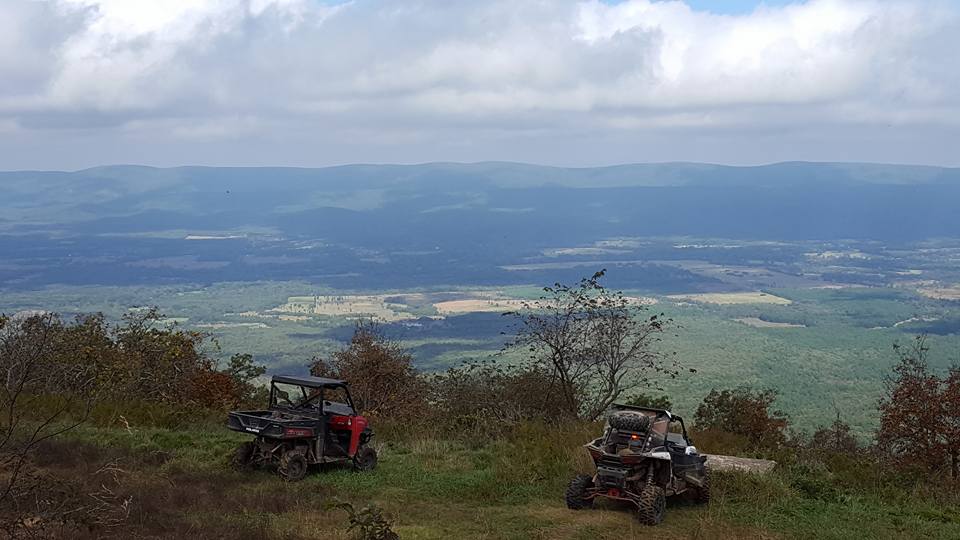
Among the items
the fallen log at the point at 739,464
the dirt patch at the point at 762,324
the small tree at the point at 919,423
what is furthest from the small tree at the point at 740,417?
the dirt patch at the point at 762,324

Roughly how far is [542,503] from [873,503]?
562cm

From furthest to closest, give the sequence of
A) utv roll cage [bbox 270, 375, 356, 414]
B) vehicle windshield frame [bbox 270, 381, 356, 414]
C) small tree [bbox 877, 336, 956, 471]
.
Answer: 1. small tree [bbox 877, 336, 956, 471]
2. vehicle windshield frame [bbox 270, 381, 356, 414]
3. utv roll cage [bbox 270, 375, 356, 414]

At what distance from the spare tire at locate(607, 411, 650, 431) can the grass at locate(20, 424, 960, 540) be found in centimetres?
128

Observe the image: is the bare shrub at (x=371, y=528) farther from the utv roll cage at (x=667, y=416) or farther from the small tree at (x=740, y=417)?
the small tree at (x=740, y=417)

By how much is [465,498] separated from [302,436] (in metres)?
3.22

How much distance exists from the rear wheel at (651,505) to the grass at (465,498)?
0.64ft

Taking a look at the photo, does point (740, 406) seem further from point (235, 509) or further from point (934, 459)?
point (235, 509)

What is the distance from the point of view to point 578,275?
6654 inches

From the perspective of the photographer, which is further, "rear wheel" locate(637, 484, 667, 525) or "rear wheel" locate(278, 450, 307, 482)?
"rear wheel" locate(278, 450, 307, 482)

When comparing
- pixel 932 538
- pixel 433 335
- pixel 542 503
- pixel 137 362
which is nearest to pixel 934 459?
pixel 932 538

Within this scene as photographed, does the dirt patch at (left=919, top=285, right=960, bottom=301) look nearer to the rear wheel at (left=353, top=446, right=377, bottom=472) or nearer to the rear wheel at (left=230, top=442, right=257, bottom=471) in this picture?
the rear wheel at (left=353, top=446, right=377, bottom=472)

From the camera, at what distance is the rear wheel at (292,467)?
14.8 meters

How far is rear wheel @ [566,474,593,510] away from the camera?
42.7 feet

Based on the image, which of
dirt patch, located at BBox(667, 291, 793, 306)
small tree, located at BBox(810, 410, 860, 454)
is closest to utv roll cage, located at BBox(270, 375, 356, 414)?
small tree, located at BBox(810, 410, 860, 454)
